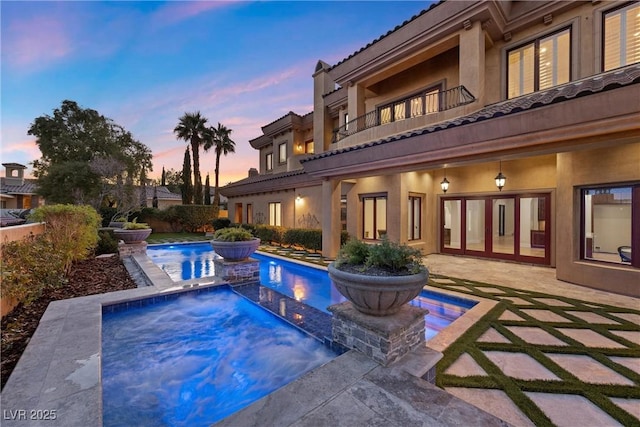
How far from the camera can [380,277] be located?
3135 mm

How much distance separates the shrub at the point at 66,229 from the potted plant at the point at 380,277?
7736mm

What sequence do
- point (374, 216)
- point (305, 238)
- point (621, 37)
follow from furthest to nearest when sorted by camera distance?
point (305, 238) < point (374, 216) < point (621, 37)

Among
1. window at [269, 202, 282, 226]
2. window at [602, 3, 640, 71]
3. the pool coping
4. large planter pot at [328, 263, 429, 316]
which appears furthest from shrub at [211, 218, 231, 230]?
window at [602, 3, 640, 71]

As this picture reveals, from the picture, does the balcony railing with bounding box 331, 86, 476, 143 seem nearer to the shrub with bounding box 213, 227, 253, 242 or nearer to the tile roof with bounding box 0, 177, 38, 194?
the shrub with bounding box 213, 227, 253, 242

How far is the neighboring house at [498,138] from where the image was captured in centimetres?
581

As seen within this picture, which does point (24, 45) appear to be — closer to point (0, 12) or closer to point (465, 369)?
point (0, 12)

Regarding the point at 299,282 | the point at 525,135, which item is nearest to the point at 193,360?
the point at 299,282

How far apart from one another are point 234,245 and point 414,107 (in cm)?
913

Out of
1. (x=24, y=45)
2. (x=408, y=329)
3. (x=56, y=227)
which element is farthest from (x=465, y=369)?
(x=24, y=45)

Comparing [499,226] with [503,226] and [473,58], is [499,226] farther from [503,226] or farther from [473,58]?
[473,58]

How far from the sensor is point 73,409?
7.70ft

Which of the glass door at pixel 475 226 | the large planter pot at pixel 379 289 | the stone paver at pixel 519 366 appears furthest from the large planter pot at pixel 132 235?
the glass door at pixel 475 226

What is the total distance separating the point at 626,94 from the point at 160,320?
372 inches

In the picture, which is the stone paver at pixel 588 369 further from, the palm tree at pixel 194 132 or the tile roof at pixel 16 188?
the tile roof at pixel 16 188
